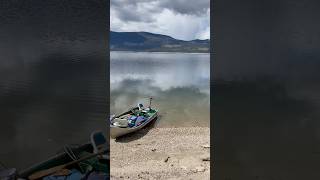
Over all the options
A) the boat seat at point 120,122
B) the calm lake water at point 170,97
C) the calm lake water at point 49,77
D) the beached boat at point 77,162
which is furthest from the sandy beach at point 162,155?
the calm lake water at point 49,77

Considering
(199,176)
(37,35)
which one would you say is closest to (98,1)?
(37,35)

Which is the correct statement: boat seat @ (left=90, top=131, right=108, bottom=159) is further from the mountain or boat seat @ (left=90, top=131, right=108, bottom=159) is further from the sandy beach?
the mountain

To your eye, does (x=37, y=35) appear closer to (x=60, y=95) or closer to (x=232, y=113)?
(x=60, y=95)

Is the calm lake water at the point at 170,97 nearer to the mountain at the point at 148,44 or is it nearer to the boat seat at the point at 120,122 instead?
the boat seat at the point at 120,122

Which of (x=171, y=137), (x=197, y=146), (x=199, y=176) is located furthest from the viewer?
(x=171, y=137)

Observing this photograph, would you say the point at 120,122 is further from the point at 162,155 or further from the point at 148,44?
the point at 148,44

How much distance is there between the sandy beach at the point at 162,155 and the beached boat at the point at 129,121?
7.5 inches

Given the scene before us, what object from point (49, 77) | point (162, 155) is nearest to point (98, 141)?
point (49, 77)

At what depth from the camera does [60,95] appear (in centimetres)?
255

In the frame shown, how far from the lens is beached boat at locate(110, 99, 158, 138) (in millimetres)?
8570

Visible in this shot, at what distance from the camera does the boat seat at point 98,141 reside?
251 cm

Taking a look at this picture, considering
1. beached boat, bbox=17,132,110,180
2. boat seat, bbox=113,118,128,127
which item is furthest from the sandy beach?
beached boat, bbox=17,132,110,180

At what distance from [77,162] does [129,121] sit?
6.22 metres

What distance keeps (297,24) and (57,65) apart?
5.61 ft
